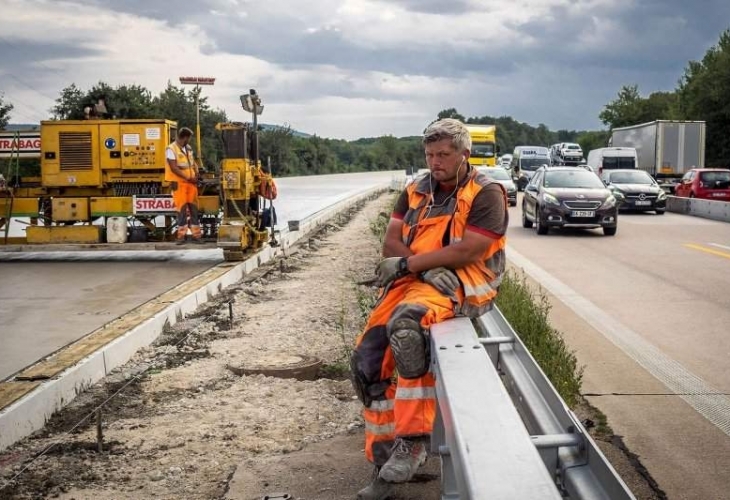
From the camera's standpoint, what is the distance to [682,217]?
29.5m

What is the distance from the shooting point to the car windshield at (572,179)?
23.1m

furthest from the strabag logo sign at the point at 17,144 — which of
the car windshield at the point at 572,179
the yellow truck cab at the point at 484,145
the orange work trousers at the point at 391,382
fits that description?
the yellow truck cab at the point at 484,145

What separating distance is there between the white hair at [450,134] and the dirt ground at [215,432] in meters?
1.76

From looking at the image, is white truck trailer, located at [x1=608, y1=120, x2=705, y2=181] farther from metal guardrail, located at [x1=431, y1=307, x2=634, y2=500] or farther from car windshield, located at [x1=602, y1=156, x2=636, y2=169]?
metal guardrail, located at [x1=431, y1=307, x2=634, y2=500]

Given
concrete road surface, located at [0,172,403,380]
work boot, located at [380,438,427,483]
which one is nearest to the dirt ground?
work boot, located at [380,438,427,483]

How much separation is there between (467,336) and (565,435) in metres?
0.86

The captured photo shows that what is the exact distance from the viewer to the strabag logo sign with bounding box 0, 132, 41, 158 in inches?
653

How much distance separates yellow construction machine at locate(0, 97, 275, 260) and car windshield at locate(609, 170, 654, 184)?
60.5 feet

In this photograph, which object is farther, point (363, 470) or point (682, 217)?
point (682, 217)

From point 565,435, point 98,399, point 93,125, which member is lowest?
point 98,399

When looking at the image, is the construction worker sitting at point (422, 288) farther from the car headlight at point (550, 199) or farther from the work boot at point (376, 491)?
the car headlight at point (550, 199)

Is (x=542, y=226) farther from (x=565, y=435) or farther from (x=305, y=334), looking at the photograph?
(x=565, y=435)

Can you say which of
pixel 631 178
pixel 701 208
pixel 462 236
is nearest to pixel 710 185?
pixel 701 208

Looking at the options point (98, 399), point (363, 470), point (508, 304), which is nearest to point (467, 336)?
point (363, 470)
